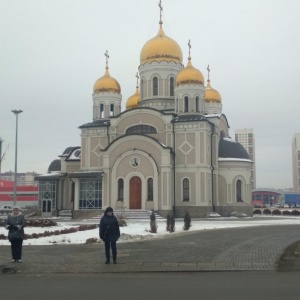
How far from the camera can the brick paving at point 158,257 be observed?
11.9 m

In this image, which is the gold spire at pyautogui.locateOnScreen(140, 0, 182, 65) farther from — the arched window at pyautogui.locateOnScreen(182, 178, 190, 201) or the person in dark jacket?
the person in dark jacket

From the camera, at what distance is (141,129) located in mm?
46250

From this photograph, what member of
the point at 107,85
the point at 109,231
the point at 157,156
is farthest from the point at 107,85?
the point at 109,231

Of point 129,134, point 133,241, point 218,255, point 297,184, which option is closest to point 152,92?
point 129,134

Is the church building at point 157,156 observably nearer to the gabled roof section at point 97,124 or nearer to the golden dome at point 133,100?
the gabled roof section at point 97,124

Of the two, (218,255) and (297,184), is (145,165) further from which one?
(297,184)

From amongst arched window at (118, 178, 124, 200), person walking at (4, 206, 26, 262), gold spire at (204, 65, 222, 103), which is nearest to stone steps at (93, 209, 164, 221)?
arched window at (118, 178, 124, 200)

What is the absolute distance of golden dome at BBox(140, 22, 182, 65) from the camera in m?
49.8

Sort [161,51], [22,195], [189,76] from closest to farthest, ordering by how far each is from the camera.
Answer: [189,76]
[161,51]
[22,195]

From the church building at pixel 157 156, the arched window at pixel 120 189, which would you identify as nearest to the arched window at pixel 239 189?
the church building at pixel 157 156

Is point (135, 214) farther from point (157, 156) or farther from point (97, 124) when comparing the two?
point (97, 124)

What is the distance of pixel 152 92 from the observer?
164 ft

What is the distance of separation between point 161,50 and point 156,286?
42553mm

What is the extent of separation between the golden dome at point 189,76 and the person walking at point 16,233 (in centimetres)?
3496
